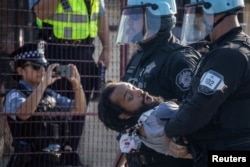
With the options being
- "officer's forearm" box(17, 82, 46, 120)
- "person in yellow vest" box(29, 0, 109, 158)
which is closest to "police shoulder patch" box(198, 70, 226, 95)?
"officer's forearm" box(17, 82, 46, 120)

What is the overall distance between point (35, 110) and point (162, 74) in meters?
2.17

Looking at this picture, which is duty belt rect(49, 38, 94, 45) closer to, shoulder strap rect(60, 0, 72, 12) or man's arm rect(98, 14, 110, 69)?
man's arm rect(98, 14, 110, 69)

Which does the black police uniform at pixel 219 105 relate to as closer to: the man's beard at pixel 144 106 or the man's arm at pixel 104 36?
the man's beard at pixel 144 106

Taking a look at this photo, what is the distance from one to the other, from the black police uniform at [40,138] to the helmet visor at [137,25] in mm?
1719

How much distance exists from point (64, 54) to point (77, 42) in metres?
0.19

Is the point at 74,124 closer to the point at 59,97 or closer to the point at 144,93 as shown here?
the point at 59,97

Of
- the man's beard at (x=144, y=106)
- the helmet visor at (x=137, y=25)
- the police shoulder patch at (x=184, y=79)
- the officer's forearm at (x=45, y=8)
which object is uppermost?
the helmet visor at (x=137, y=25)

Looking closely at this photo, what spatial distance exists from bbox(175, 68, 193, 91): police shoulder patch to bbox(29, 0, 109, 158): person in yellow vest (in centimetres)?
235

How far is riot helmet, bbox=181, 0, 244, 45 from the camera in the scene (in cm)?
429

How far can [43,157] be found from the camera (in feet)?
22.1

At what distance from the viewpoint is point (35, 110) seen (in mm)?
6727

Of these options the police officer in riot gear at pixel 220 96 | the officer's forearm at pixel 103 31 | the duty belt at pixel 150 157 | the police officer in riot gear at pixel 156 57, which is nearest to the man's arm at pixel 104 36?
the officer's forearm at pixel 103 31

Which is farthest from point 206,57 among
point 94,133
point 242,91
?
point 94,133

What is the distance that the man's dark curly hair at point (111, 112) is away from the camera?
454cm
